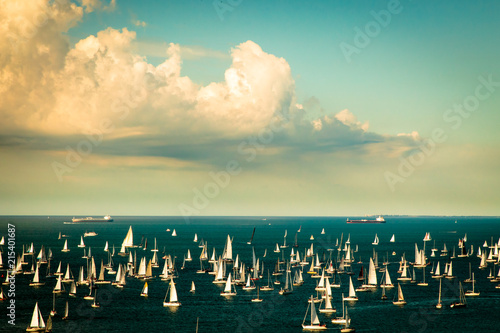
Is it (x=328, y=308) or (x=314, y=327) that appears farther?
(x=328, y=308)

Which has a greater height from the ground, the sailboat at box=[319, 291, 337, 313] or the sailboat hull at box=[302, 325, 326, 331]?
the sailboat at box=[319, 291, 337, 313]

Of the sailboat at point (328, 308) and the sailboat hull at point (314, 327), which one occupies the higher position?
the sailboat at point (328, 308)

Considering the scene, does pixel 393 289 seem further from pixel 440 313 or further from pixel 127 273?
pixel 127 273

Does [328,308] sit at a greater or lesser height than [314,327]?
greater

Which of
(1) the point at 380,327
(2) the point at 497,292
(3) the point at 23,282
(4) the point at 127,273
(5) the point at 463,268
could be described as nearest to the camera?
(1) the point at 380,327

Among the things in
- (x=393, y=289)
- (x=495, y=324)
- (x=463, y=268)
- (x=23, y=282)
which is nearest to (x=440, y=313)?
(x=495, y=324)

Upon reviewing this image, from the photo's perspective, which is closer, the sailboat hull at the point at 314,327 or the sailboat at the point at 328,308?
the sailboat hull at the point at 314,327

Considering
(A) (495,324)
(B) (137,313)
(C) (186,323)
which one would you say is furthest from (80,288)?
(A) (495,324)

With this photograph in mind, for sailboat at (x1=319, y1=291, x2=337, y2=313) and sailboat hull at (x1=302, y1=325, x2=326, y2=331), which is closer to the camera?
sailboat hull at (x1=302, y1=325, x2=326, y2=331)

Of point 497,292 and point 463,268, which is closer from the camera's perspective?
point 497,292

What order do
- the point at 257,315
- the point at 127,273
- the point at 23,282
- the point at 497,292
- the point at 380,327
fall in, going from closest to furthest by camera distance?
1. the point at 380,327
2. the point at 257,315
3. the point at 497,292
4. the point at 23,282
5. the point at 127,273
